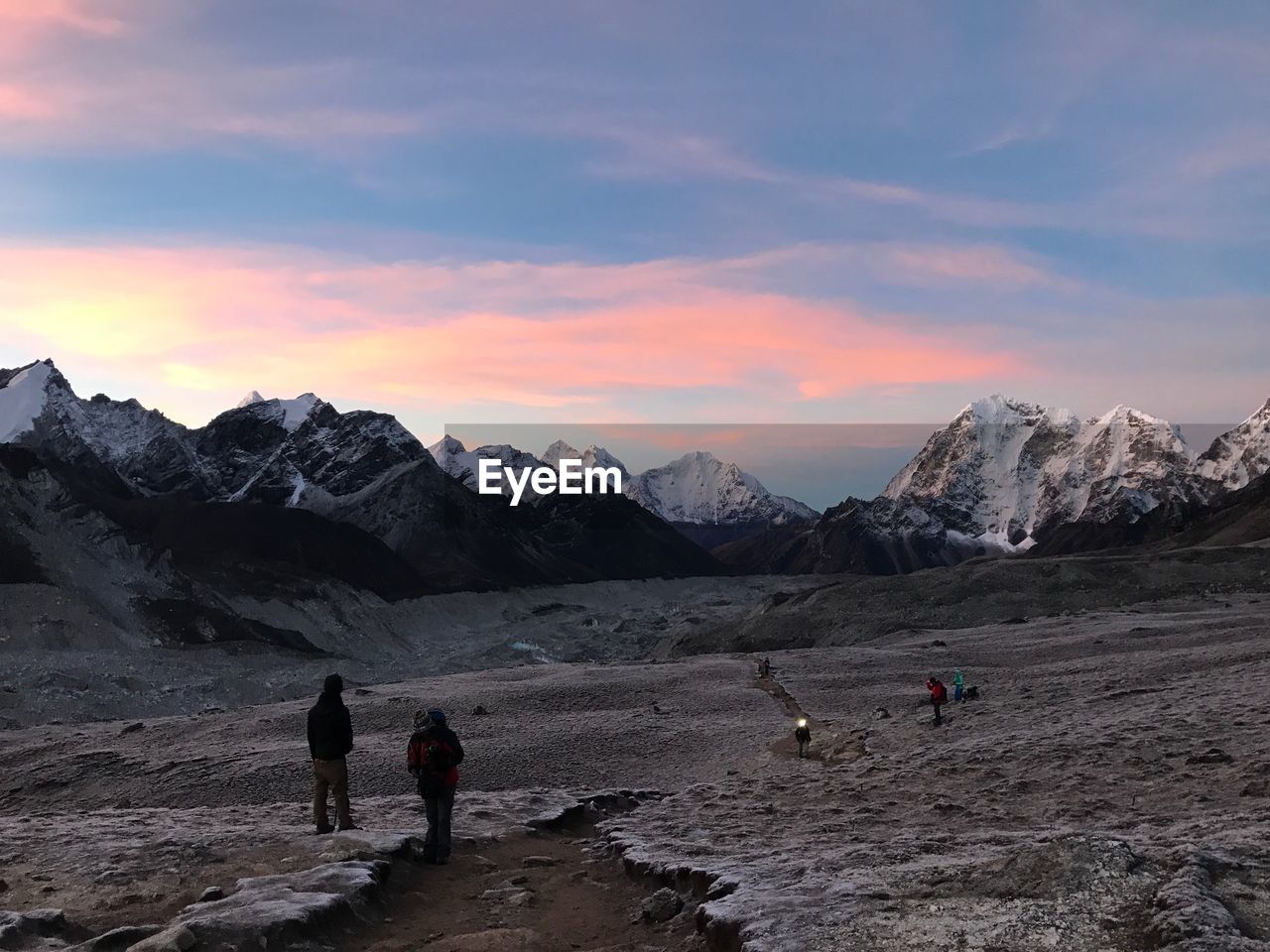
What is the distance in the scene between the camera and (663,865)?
12.4m

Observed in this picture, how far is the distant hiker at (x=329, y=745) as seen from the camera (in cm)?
1390

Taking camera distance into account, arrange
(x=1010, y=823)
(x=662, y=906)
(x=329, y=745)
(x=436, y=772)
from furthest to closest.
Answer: (x=1010, y=823) → (x=329, y=745) → (x=436, y=772) → (x=662, y=906)

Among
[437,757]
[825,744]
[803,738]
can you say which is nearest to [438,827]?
[437,757]

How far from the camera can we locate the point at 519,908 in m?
11.5

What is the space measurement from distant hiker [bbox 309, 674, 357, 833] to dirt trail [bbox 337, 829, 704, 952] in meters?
2.08

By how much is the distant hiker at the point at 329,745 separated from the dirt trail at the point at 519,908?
81.7 inches

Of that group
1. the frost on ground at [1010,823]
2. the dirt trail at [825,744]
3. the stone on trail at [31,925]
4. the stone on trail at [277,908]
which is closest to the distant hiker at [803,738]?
the dirt trail at [825,744]

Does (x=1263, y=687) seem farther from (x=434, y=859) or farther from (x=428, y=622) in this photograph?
(x=428, y=622)

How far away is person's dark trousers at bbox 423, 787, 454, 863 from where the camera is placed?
43.3 ft

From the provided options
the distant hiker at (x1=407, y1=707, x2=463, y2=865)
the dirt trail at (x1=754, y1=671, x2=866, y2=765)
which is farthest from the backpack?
the dirt trail at (x1=754, y1=671, x2=866, y2=765)

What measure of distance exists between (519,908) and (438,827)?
227 centimetres

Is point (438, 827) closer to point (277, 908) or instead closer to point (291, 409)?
point (277, 908)

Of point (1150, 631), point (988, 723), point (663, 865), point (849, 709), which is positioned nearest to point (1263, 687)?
point (988, 723)

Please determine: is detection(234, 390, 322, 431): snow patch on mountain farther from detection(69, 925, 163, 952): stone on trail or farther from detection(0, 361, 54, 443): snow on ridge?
detection(69, 925, 163, 952): stone on trail
